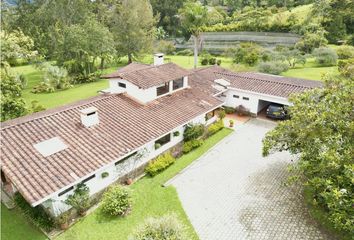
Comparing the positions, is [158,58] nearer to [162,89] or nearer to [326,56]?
[162,89]

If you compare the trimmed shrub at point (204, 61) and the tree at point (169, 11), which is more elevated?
the tree at point (169, 11)

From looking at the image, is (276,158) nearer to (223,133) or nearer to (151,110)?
(223,133)

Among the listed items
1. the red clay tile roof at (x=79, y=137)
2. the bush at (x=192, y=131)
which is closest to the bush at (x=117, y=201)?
the red clay tile roof at (x=79, y=137)

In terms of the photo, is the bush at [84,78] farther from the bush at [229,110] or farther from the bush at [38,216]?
the bush at [38,216]

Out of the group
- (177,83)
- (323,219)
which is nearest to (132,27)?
(177,83)

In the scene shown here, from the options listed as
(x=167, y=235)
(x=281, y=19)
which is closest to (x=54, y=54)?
(x=167, y=235)

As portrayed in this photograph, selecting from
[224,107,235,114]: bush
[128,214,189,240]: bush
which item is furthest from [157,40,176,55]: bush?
[128,214,189,240]: bush
